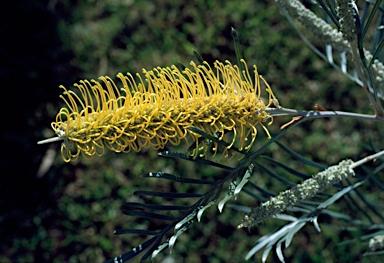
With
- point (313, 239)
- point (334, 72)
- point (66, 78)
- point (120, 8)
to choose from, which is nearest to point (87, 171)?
point (66, 78)

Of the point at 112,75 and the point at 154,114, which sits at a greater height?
the point at 112,75

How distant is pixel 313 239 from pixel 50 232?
1.18m

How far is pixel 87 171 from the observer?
2.45 m

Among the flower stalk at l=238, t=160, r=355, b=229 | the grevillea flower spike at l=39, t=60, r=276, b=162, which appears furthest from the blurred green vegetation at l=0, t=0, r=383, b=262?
the grevillea flower spike at l=39, t=60, r=276, b=162

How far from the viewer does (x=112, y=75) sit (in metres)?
2.57

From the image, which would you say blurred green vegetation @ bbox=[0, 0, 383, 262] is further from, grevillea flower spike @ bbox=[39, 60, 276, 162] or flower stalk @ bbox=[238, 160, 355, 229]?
grevillea flower spike @ bbox=[39, 60, 276, 162]

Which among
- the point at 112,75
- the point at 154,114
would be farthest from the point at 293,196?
the point at 112,75

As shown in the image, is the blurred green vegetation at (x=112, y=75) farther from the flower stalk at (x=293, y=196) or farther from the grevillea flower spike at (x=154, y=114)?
the grevillea flower spike at (x=154, y=114)

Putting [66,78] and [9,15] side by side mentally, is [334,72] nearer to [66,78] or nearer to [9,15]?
[66,78]

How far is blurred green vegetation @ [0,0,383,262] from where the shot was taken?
2.30 m

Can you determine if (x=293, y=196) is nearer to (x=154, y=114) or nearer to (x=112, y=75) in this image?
(x=154, y=114)

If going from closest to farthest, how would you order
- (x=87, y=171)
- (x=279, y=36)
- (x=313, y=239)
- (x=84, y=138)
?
(x=84, y=138)
(x=313, y=239)
(x=87, y=171)
(x=279, y=36)

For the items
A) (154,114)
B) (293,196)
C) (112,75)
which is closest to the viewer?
(154,114)

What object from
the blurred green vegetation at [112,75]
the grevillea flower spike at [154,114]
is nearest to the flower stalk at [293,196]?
the grevillea flower spike at [154,114]
